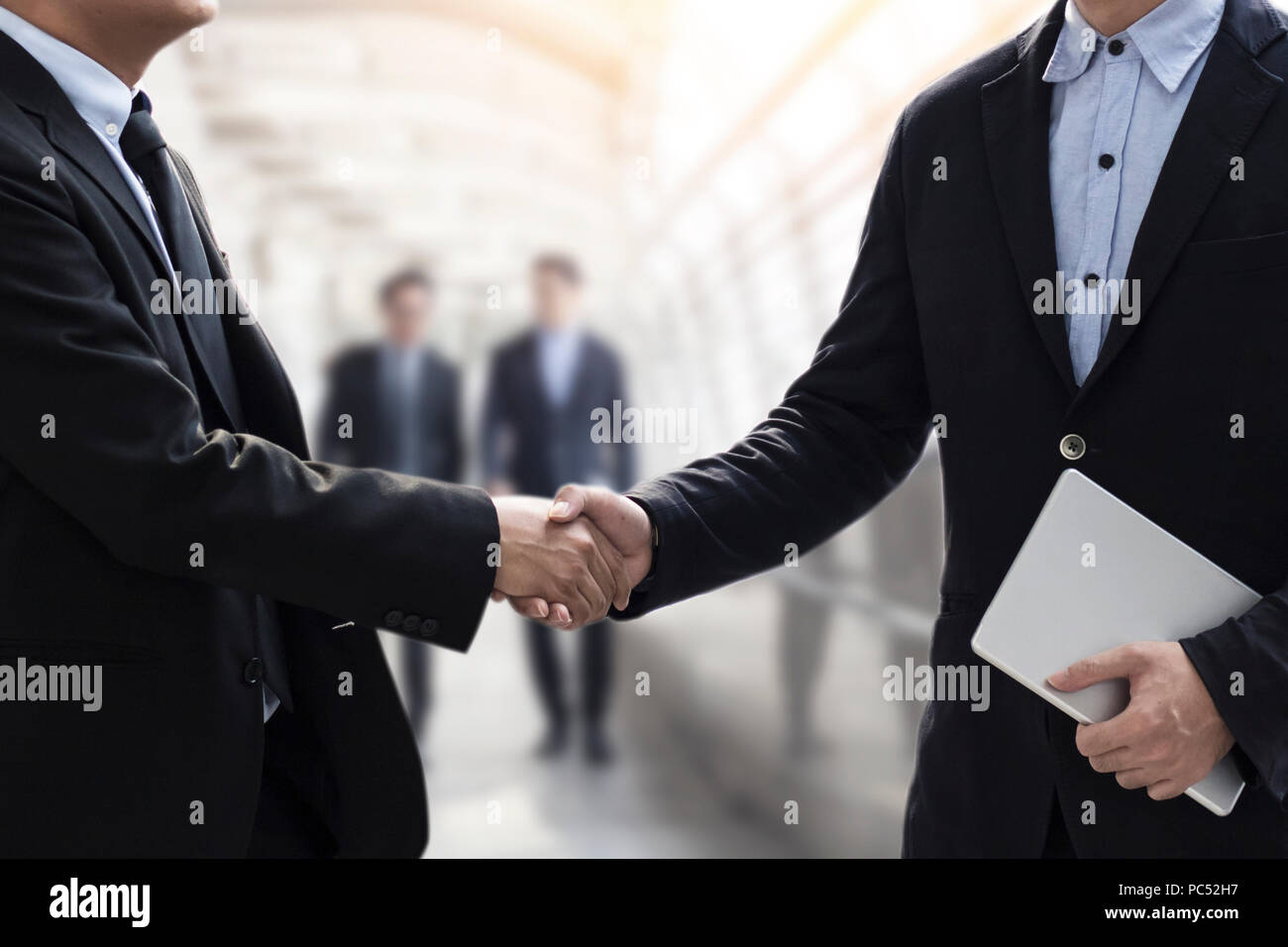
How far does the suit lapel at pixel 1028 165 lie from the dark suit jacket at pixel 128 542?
3.18 ft

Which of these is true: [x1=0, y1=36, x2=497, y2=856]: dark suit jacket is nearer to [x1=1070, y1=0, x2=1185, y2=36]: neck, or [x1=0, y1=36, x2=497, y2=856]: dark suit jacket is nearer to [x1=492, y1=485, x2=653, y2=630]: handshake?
[x1=492, y1=485, x2=653, y2=630]: handshake

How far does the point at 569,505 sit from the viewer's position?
2.41 meters

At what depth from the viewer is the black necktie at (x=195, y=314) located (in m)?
1.93

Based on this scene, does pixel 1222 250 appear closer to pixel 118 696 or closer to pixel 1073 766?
pixel 1073 766

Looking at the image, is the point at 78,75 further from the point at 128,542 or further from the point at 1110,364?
the point at 1110,364

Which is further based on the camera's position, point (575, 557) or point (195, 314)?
point (575, 557)

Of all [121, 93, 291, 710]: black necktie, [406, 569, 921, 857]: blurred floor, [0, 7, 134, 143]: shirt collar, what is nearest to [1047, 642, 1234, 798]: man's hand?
[121, 93, 291, 710]: black necktie

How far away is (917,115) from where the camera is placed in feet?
6.91

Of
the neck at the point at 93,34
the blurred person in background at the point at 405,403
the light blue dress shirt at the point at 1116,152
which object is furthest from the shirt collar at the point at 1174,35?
the blurred person in background at the point at 405,403

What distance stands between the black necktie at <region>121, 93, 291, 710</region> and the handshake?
0.48 m

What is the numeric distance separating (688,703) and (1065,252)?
Result: 7079 millimetres

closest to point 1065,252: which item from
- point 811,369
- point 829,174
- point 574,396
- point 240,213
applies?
point 811,369

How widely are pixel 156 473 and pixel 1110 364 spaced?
133cm

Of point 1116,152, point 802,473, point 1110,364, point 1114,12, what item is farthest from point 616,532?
point 1114,12
